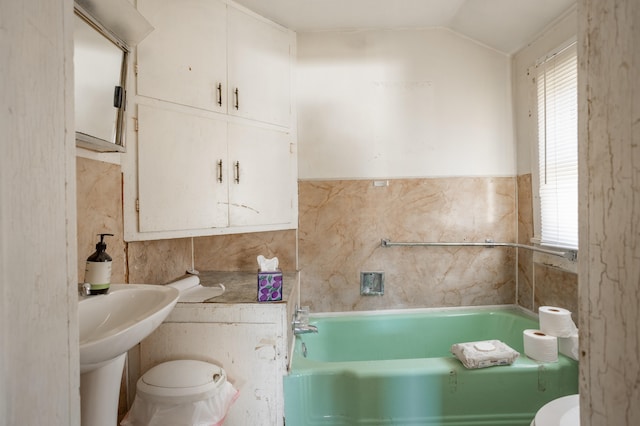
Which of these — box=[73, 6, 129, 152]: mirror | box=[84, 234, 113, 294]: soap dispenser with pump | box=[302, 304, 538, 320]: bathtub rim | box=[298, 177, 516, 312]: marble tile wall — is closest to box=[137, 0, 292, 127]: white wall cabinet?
box=[73, 6, 129, 152]: mirror

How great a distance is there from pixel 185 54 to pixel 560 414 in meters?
2.12

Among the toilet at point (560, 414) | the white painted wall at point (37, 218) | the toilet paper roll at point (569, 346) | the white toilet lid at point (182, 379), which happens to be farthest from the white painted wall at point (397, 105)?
the white painted wall at point (37, 218)

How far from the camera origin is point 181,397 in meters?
1.23

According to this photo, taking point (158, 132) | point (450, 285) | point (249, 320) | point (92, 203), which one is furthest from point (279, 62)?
point (450, 285)

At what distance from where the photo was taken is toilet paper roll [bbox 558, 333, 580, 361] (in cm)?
160

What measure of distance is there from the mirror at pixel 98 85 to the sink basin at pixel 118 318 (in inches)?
21.5

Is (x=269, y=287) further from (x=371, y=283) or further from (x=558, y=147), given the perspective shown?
(x=558, y=147)

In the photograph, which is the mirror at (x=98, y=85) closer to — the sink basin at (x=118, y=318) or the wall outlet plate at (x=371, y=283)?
the sink basin at (x=118, y=318)

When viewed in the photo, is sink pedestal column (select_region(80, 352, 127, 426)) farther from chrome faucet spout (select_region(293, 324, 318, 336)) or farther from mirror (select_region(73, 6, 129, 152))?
chrome faucet spout (select_region(293, 324, 318, 336))

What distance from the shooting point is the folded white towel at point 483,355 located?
59.7 inches

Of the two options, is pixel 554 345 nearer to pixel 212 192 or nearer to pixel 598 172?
pixel 598 172

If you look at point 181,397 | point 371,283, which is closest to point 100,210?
point 181,397

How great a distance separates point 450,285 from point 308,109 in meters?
1.58

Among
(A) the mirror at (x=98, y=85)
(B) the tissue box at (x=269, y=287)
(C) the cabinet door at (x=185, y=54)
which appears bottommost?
(B) the tissue box at (x=269, y=287)
